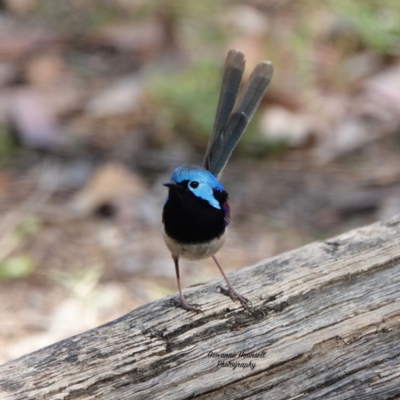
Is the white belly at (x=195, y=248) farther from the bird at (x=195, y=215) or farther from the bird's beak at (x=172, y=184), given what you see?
the bird's beak at (x=172, y=184)

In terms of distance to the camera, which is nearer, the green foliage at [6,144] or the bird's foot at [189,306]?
the bird's foot at [189,306]

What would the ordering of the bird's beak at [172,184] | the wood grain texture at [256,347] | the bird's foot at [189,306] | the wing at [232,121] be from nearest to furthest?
the wood grain texture at [256,347], the bird's foot at [189,306], the bird's beak at [172,184], the wing at [232,121]

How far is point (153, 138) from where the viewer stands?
6305mm

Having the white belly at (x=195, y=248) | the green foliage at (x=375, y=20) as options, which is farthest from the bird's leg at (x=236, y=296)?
the green foliage at (x=375, y=20)

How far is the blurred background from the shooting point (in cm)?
475

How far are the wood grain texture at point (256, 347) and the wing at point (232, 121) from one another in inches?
36.9

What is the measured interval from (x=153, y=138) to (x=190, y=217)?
10.4 feet

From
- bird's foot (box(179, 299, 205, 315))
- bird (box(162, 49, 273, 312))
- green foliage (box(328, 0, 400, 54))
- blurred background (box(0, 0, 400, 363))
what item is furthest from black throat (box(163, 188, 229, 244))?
green foliage (box(328, 0, 400, 54))

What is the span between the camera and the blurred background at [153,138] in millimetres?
4746

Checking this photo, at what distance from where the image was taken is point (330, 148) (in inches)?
247

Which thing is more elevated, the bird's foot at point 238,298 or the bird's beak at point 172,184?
the bird's beak at point 172,184

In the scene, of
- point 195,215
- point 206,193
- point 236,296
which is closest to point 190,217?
point 195,215

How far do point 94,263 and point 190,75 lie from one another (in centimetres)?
237

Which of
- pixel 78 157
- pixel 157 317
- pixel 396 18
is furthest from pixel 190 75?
pixel 157 317
